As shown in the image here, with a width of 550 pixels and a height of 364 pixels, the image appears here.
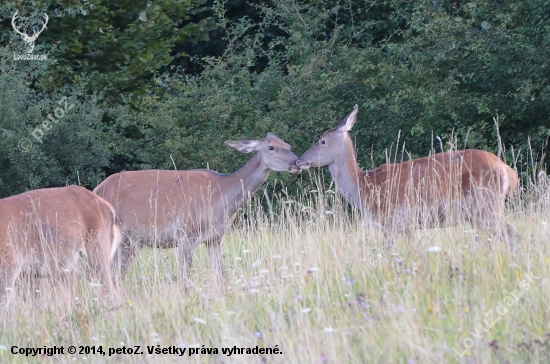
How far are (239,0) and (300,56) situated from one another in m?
2.63

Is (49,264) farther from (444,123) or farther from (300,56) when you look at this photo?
(300,56)

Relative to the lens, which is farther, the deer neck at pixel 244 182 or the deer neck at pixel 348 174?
the deer neck at pixel 348 174

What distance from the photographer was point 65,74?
16.1 m

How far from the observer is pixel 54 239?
801cm

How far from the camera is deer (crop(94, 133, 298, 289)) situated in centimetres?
985

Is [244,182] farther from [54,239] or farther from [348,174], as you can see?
[54,239]

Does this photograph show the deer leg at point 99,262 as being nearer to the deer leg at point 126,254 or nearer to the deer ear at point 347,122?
the deer leg at point 126,254

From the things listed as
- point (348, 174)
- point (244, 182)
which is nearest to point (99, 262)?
point (244, 182)

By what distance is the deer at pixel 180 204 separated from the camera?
9.85 m

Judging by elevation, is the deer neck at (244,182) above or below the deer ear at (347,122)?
below

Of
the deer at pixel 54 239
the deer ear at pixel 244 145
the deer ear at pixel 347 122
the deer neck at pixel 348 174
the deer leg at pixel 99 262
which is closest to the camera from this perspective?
the deer at pixel 54 239

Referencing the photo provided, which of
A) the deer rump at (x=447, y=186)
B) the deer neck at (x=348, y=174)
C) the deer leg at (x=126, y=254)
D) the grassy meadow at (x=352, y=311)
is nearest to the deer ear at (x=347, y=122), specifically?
the deer neck at (x=348, y=174)

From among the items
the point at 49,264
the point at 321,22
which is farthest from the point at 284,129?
the point at 49,264

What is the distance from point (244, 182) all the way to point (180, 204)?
79cm
